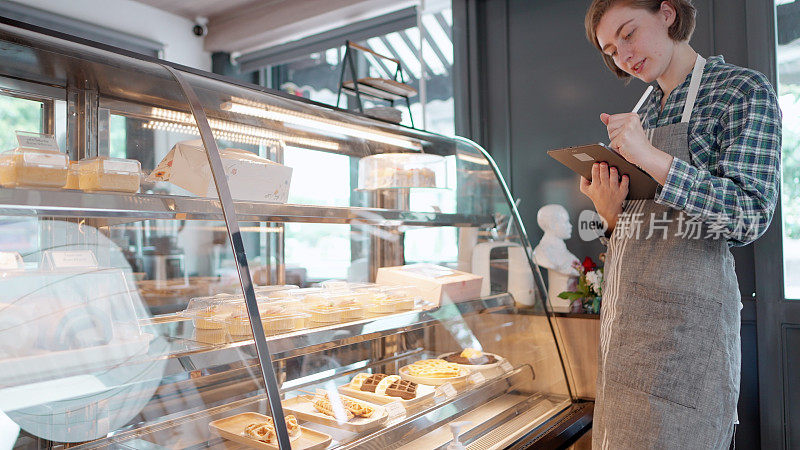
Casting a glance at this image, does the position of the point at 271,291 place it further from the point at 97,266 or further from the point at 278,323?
the point at 97,266

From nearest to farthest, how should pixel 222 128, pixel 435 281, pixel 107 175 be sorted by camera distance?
1. pixel 107 175
2. pixel 222 128
3. pixel 435 281

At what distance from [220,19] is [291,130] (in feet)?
12.2

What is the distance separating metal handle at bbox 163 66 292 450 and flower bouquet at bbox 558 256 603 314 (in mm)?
1868

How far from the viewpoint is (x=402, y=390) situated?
197 centimetres

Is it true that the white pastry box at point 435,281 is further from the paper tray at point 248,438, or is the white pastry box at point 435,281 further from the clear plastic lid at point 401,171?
the paper tray at point 248,438

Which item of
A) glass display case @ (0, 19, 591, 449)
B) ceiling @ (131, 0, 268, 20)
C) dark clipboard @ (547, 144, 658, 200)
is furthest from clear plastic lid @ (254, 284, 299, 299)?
ceiling @ (131, 0, 268, 20)

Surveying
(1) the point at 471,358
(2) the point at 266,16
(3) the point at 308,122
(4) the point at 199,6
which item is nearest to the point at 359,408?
(1) the point at 471,358

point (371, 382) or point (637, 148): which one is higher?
point (637, 148)

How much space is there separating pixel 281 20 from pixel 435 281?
10.6ft

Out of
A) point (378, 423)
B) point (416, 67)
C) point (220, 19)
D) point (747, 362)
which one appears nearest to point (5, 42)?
point (378, 423)

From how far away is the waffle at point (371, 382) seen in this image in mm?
1981

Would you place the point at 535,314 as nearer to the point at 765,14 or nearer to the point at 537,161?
the point at 537,161

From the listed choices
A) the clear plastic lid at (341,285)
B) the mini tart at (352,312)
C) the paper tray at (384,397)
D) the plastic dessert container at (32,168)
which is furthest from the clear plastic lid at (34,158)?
the paper tray at (384,397)

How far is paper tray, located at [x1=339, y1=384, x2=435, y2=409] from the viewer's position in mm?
1899
